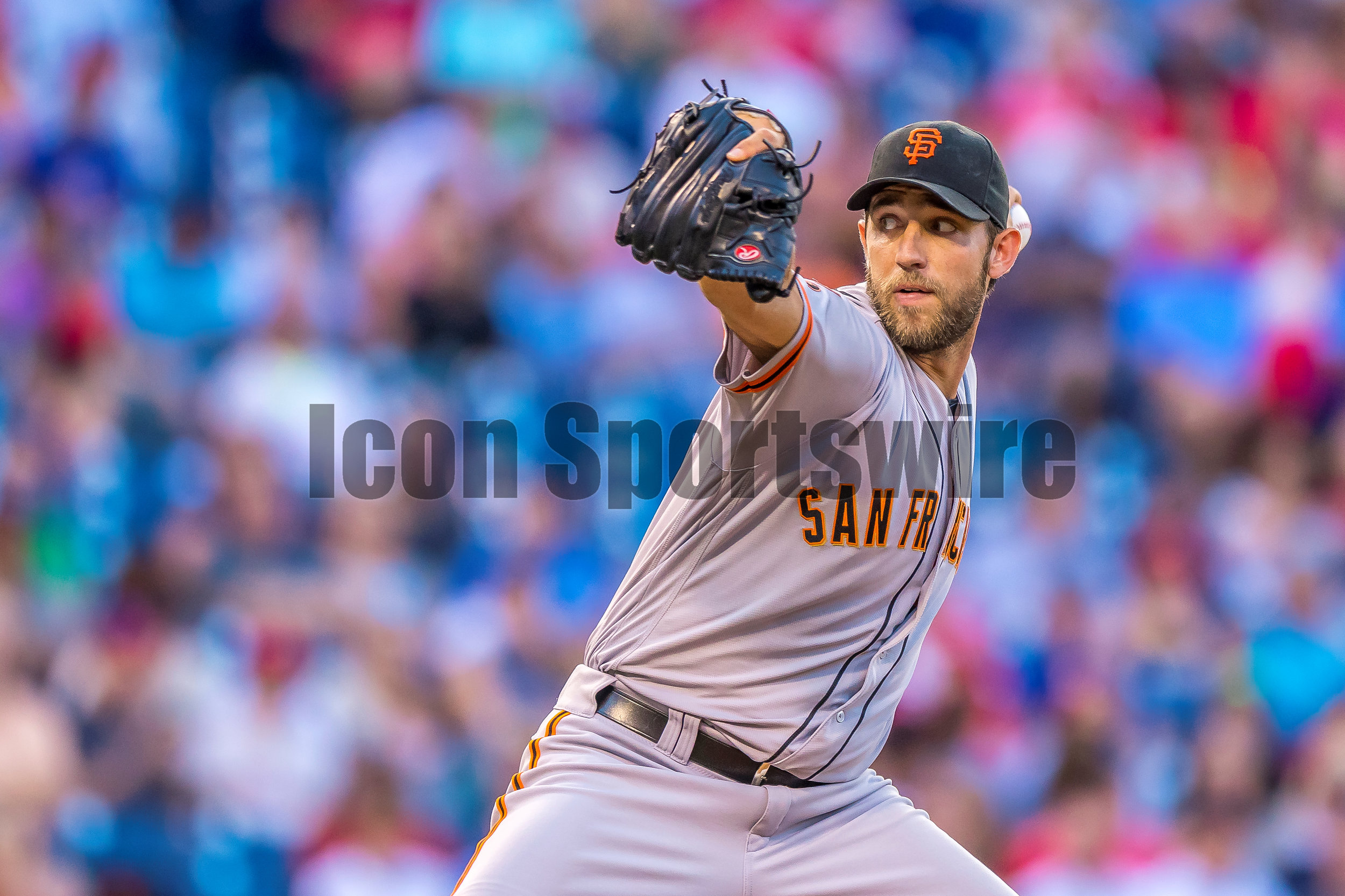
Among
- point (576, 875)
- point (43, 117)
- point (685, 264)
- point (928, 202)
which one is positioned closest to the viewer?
point (685, 264)

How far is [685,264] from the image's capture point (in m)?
2.95

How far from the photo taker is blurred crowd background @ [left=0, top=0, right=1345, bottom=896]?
6.19 m

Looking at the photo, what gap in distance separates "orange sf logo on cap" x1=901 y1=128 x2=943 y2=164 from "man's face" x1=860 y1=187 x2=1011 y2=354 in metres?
0.08

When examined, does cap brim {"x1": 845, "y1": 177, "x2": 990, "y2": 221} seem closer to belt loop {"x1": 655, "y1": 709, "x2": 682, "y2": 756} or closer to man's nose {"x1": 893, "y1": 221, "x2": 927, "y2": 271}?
man's nose {"x1": 893, "y1": 221, "x2": 927, "y2": 271}

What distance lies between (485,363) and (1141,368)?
3.50 meters

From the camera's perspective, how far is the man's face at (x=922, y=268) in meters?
3.62

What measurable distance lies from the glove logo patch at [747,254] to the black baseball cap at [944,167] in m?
0.78

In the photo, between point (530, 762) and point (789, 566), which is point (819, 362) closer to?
point (789, 566)

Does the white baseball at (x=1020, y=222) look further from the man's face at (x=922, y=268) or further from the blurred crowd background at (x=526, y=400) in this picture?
the blurred crowd background at (x=526, y=400)

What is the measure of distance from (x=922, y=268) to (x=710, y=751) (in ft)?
4.09

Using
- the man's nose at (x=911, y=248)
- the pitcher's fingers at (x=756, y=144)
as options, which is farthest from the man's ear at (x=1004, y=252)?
the pitcher's fingers at (x=756, y=144)

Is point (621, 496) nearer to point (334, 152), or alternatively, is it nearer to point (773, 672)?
point (334, 152)

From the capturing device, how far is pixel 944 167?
3.60m

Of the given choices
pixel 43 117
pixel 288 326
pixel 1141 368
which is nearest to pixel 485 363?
pixel 288 326
